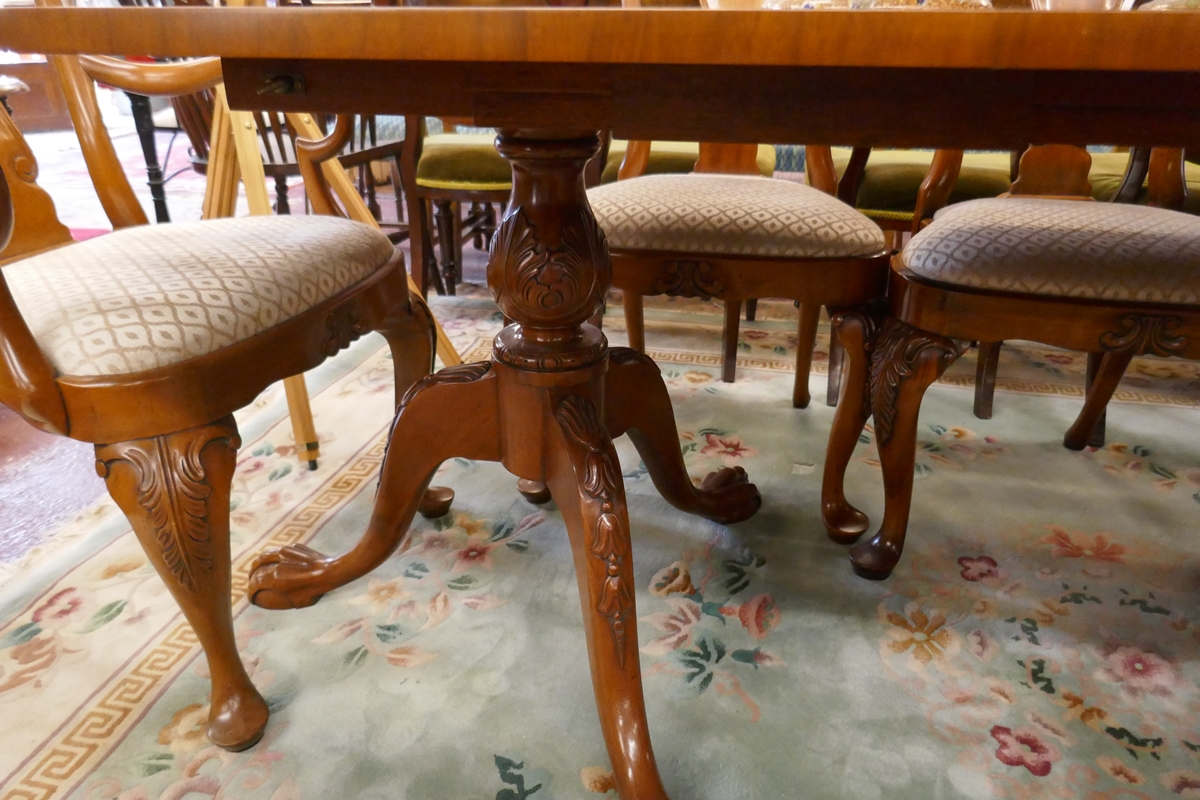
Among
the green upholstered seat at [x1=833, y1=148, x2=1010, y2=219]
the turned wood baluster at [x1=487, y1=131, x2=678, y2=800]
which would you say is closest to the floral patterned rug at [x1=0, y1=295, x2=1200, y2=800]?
the turned wood baluster at [x1=487, y1=131, x2=678, y2=800]

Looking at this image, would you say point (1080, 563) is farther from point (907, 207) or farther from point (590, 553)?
point (907, 207)

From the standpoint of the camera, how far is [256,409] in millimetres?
1616

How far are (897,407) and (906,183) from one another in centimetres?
117

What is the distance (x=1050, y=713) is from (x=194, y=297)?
1026 millimetres

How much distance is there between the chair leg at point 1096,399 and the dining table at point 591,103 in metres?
0.93

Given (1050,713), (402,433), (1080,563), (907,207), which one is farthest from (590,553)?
(907,207)

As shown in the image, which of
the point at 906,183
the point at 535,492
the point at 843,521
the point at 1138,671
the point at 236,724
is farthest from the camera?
the point at 906,183

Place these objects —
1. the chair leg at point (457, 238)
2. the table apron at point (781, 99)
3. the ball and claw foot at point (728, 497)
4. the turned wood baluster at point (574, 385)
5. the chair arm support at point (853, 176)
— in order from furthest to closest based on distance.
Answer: the chair leg at point (457, 238) → the chair arm support at point (853, 176) → the ball and claw foot at point (728, 497) → the turned wood baluster at point (574, 385) → the table apron at point (781, 99)

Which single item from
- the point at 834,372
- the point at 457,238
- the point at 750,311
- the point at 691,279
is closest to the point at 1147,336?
the point at 691,279

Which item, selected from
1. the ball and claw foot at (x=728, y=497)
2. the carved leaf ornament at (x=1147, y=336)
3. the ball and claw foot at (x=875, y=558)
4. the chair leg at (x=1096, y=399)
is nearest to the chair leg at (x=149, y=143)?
the ball and claw foot at (x=728, y=497)

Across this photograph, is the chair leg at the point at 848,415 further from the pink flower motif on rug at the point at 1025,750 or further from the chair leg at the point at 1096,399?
the chair leg at the point at 1096,399

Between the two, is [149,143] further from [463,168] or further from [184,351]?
[184,351]

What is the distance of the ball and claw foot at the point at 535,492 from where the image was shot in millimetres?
1242

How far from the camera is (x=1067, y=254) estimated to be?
88 cm
